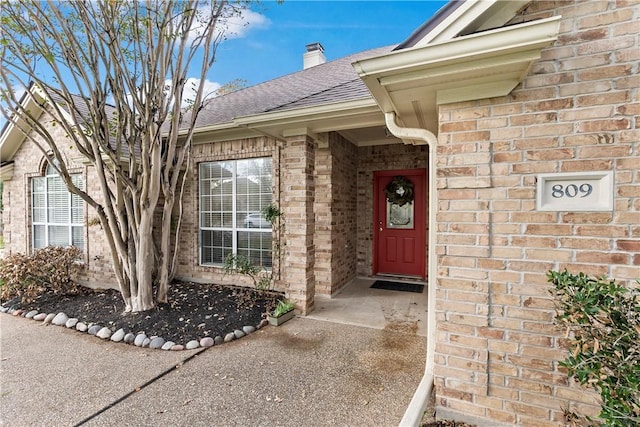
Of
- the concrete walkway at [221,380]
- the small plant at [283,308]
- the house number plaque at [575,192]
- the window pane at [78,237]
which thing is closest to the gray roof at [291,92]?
the house number plaque at [575,192]

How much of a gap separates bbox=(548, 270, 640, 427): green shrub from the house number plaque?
1.96 ft

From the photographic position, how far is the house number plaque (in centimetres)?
187

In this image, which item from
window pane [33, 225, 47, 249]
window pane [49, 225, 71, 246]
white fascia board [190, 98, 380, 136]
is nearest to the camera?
white fascia board [190, 98, 380, 136]

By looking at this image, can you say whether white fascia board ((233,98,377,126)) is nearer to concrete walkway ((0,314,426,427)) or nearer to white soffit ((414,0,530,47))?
white soffit ((414,0,530,47))

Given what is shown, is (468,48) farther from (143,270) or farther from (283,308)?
(143,270)

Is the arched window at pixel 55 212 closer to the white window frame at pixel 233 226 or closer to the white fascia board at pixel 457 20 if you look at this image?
the white window frame at pixel 233 226

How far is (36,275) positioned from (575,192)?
784cm

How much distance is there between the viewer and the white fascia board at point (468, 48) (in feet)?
5.46

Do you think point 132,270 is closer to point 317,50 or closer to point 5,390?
point 5,390

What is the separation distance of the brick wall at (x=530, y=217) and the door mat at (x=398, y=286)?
3343mm

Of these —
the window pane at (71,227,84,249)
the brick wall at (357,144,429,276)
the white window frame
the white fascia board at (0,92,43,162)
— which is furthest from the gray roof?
the white fascia board at (0,92,43,162)

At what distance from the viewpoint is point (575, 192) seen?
1950 millimetres

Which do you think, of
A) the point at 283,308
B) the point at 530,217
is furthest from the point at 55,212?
the point at 530,217

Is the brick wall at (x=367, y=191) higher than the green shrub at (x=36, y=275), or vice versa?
the brick wall at (x=367, y=191)
